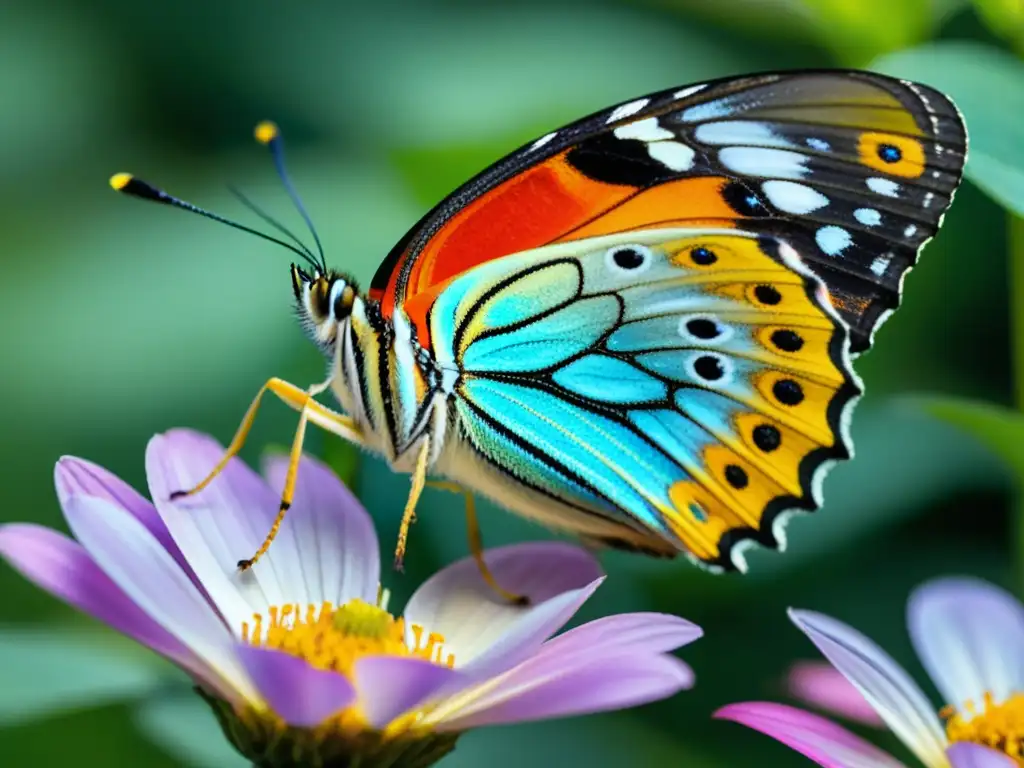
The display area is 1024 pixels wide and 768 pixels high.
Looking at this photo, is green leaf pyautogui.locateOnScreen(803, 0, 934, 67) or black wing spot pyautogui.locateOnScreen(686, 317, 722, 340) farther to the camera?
green leaf pyautogui.locateOnScreen(803, 0, 934, 67)


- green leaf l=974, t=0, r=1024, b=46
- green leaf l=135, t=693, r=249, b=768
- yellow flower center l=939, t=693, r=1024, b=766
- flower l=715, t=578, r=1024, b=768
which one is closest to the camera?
flower l=715, t=578, r=1024, b=768

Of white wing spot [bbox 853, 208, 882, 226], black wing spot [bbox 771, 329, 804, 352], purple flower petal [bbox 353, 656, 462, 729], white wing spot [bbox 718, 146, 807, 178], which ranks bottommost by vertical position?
purple flower petal [bbox 353, 656, 462, 729]

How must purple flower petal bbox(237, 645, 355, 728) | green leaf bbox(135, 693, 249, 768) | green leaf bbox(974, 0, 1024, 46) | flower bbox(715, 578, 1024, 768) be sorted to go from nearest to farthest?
purple flower petal bbox(237, 645, 355, 728) < flower bbox(715, 578, 1024, 768) < green leaf bbox(135, 693, 249, 768) < green leaf bbox(974, 0, 1024, 46)

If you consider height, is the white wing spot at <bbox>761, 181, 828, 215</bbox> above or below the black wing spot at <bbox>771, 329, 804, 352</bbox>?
above

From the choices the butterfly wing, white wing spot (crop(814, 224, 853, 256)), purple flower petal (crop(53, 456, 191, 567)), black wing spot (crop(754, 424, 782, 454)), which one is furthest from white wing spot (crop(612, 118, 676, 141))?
purple flower petal (crop(53, 456, 191, 567))

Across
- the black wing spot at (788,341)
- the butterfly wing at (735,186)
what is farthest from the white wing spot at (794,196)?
the black wing spot at (788,341)

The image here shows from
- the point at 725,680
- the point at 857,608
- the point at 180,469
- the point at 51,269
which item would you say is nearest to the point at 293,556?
the point at 180,469

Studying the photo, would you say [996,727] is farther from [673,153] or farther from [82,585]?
[82,585]

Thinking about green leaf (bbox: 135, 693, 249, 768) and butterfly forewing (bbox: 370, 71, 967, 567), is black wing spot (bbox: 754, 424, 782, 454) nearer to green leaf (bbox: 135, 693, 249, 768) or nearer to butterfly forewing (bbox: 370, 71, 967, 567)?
butterfly forewing (bbox: 370, 71, 967, 567)
